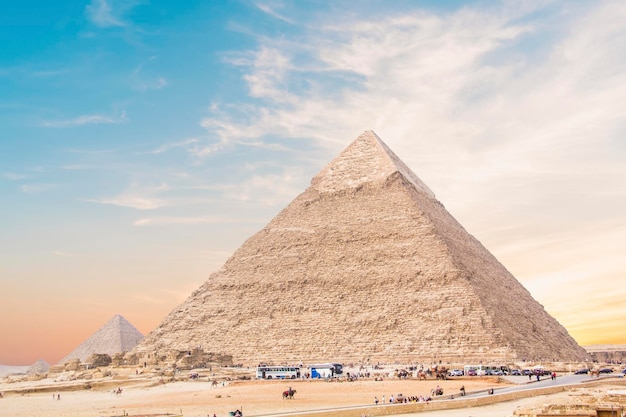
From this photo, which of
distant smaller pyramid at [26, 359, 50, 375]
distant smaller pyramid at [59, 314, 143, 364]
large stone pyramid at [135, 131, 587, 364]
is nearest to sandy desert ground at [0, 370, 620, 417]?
large stone pyramid at [135, 131, 587, 364]

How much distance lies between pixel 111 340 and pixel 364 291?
46102 millimetres

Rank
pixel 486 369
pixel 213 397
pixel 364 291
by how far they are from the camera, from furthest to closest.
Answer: pixel 364 291 → pixel 486 369 → pixel 213 397

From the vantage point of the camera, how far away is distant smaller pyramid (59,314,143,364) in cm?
9038

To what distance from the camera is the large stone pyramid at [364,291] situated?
51.6 m

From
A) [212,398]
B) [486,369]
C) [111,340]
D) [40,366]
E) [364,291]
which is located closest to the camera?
[212,398]

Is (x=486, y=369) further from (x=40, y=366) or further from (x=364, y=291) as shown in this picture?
(x=40, y=366)

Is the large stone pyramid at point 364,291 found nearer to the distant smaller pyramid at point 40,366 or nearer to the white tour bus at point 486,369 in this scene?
the white tour bus at point 486,369

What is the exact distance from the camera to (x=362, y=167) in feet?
236

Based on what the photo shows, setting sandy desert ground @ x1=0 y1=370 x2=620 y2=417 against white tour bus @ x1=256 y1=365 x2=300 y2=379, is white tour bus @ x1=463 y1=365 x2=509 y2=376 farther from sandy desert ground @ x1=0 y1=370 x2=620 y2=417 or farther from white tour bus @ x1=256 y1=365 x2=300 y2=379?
white tour bus @ x1=256 y1=365 x2=300 y2=379

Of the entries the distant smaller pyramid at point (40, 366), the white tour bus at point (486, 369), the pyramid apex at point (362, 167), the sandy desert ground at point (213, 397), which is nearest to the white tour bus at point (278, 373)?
the sandy desert ground at point (213, 397)

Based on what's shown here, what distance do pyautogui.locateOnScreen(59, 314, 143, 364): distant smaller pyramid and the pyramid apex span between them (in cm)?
3648

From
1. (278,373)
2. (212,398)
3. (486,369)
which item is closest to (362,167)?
(278,373)

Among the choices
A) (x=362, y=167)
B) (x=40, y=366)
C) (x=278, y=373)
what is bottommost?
(x=278, y=373)

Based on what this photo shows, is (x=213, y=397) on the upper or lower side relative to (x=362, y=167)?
lower
